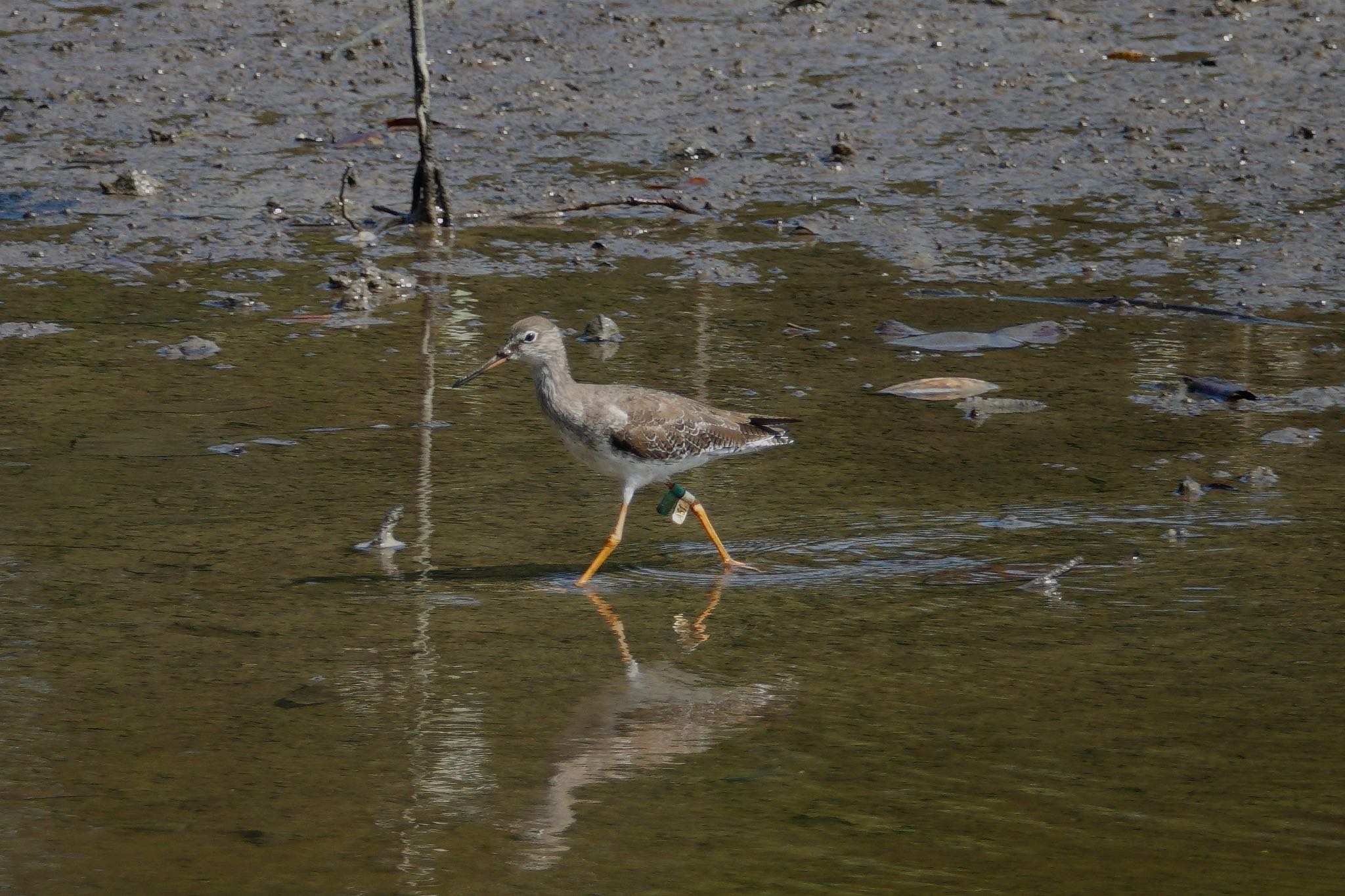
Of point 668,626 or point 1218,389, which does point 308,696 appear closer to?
point 668,626

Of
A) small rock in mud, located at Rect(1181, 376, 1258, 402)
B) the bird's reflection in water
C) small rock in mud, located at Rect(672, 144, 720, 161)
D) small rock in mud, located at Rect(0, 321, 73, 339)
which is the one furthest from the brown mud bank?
the bird's reflection in water

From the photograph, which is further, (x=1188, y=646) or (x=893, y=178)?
(x=893, y=178)

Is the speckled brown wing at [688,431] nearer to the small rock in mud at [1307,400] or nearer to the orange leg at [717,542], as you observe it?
the orange leg at [717,542]

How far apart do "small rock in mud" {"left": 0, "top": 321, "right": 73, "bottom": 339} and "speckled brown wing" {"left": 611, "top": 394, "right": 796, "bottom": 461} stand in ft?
12.6

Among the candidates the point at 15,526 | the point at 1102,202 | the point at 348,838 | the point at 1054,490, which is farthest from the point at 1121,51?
the point at 348,838

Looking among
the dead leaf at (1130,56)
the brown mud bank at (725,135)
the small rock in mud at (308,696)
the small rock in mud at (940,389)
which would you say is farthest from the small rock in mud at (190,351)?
the dead leaf at (1130,56)

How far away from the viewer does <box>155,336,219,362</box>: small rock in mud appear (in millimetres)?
8500

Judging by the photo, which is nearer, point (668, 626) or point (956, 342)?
point (668, 626)

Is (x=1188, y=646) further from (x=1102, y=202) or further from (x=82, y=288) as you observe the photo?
(x=82, y=288)

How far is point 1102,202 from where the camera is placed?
10789mm

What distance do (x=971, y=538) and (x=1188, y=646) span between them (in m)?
1.13

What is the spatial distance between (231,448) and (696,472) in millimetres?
1985

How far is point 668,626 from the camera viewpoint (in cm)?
574

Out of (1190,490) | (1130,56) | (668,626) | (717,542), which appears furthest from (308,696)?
(1130,56)
